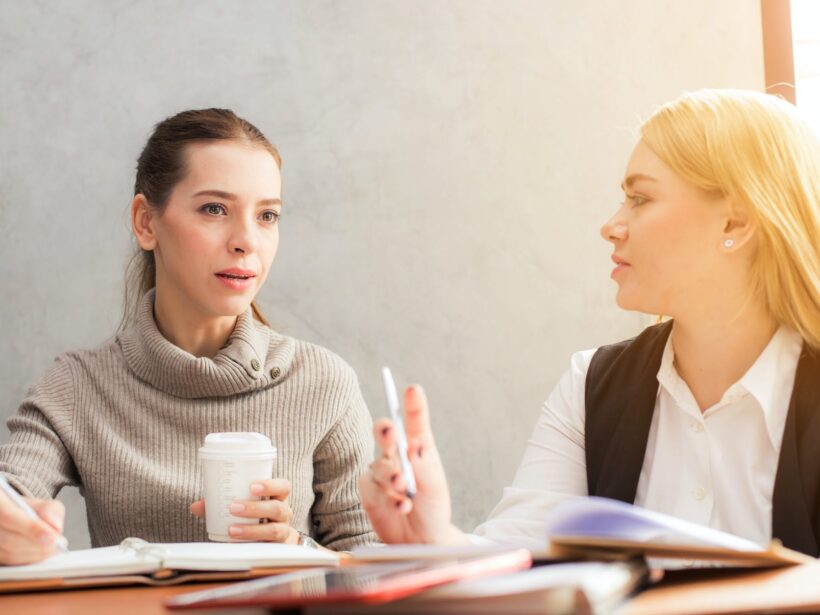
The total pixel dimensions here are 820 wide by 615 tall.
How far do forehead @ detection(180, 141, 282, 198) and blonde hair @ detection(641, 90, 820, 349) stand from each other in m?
0.75

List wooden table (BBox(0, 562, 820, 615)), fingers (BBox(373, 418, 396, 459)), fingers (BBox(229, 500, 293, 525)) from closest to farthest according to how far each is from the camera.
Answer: wooden table (BBox(0, 562, 820, 615)) < fingers (BBox(373, 418, 396, 459)) < fingers (BBox(229, 500, 293, 525))

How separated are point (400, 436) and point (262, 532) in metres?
0.39

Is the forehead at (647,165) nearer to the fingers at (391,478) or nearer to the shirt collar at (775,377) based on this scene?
the shirt collar at (775,377)

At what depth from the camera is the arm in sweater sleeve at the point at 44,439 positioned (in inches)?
61.4

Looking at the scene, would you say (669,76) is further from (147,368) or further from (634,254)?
(147,368)

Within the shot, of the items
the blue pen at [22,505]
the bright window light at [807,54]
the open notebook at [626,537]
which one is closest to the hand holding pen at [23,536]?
the blue pen at [22,505]

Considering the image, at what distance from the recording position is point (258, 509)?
1.29 meters

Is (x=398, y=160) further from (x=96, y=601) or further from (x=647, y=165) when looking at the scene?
(x=96, y=601)

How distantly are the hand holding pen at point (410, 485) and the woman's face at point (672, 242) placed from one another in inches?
23.1

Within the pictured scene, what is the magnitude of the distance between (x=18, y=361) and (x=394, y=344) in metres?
0.89

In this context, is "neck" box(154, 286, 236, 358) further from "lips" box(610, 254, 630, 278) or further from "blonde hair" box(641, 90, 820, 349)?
"blonde hair" box(641, 90, 820, 349)

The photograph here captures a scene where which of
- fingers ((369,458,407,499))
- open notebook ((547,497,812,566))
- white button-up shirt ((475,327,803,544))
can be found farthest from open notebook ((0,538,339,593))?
white button-up shirt ((475,327,803,544))

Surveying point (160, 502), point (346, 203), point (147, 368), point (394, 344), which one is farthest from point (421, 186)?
point (160, 502)

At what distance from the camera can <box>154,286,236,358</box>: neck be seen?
5.98 feet
